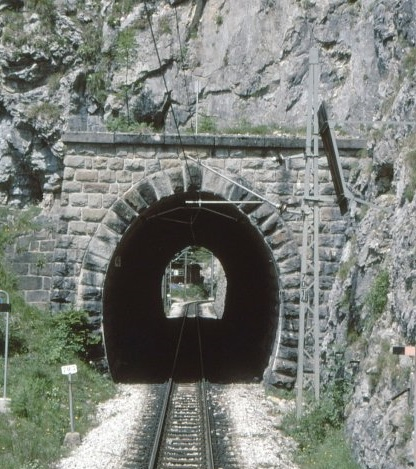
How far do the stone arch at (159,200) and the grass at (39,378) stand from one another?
729 millimetres

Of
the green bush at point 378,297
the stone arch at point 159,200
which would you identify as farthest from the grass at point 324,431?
the stone arch at point 159,200

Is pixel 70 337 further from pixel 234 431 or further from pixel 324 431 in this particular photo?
pixel 324 431

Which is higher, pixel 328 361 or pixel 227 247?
pixel 227 247

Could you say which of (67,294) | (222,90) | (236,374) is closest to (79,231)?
(67,294)

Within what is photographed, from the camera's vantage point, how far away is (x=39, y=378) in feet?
39.3

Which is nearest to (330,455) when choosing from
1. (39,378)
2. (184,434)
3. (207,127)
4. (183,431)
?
(184,434)

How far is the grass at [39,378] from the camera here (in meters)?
9.49

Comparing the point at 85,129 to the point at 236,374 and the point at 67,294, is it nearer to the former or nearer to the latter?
the point at 67,294

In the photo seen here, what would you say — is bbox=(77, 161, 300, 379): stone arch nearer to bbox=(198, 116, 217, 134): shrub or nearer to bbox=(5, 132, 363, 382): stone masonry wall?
bbox=(5, 132, 363, 382): stone masonry wall

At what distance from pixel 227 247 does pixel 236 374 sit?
762 centimetres

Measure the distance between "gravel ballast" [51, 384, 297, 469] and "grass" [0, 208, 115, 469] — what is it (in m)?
0.29

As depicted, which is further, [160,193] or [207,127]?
[207,127]

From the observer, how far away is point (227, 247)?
77.9 ft

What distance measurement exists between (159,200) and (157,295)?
15.2m
